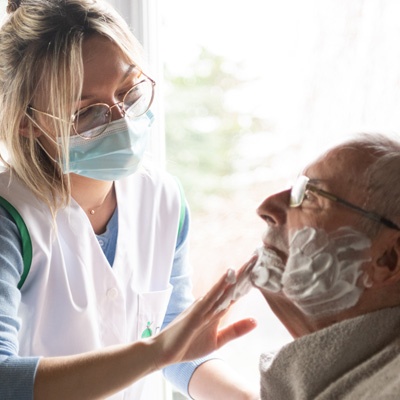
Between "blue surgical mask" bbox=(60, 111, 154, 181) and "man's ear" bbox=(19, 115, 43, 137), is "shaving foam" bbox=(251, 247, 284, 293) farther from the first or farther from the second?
"man's ear" bbox=(19, 115, 43, 137)

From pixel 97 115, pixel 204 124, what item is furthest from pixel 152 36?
pixel 97 115

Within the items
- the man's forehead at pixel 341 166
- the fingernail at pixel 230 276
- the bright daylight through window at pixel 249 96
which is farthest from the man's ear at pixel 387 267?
the bright daylight through window at pixel 249 96

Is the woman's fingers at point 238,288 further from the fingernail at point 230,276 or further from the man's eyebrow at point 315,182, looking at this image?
the man's eyebrow at point 315,182

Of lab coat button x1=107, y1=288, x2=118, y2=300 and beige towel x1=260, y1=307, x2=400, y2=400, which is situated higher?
beige towel x1=260, y1=307, x2=400, y2=400

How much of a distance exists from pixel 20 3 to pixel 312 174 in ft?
2.62

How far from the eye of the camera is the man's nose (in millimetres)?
1417

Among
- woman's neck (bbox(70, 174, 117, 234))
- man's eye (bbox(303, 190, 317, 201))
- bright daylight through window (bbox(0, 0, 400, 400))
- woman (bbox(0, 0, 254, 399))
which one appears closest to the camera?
man's eye (bbox(303, 190, 317, 201))

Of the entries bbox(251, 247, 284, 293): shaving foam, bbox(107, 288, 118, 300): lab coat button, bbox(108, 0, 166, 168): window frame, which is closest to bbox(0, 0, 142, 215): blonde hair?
bbox(107, 288, 118, 300): lab coat button

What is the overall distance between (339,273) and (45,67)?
2.55 ft

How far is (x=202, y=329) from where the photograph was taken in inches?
58.1

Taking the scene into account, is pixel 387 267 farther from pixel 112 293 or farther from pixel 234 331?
pixel 112 293

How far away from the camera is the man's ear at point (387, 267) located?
1323mm

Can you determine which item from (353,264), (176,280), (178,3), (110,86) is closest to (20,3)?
(110,86)

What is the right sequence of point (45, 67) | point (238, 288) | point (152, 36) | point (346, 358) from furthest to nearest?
1. point (152, 36)
2. point (45, 67)
3. point (238, 288)
4. point (346, 358)
